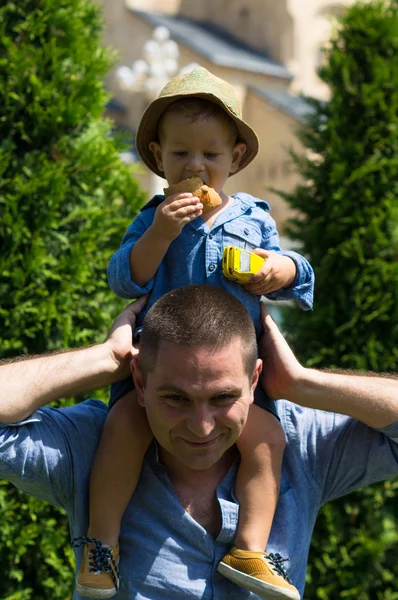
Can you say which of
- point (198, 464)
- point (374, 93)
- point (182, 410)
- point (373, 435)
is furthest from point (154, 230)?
point (374, 93)

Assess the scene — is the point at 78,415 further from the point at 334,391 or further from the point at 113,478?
the point at 334,391

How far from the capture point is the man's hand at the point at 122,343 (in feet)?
9.91

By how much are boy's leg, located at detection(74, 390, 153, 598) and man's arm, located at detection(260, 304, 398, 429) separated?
480 millimetres

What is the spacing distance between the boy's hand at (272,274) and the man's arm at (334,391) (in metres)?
0.22

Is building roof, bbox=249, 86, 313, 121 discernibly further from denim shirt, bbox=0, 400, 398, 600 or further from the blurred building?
denim shirt, bbox=0, 400, 398, 600

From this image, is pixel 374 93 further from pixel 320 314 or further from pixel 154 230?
pixel 154 230

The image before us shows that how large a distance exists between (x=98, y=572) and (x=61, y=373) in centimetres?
65

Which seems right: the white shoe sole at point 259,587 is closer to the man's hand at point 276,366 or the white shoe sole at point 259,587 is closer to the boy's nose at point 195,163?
the man's hand at point 276,366

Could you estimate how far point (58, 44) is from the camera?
5.23 m

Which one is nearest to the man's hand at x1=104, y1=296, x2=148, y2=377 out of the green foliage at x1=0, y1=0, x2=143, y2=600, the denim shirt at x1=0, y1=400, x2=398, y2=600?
the denim shirt at x1=0, y1=400, x2=398, y2=600

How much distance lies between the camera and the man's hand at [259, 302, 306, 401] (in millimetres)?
3047

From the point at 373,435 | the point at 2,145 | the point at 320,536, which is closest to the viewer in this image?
the point at 373,435

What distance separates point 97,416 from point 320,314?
326 centimetres

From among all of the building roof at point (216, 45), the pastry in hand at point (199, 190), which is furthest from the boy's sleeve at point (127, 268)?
the building roof at point (216, 45)
